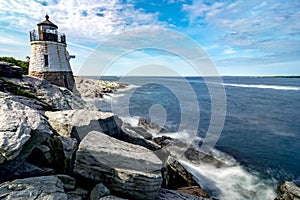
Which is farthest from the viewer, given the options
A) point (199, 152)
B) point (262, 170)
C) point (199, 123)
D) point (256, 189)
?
point (199, 123)

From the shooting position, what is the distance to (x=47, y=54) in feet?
61.9

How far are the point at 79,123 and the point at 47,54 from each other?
43.3ft

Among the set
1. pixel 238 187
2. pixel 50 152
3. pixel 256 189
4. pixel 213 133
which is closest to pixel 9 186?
pixel 50 152

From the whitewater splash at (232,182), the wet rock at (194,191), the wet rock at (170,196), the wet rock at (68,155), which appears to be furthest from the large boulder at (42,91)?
the whitewater splash at (232,182)

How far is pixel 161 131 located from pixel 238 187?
10.4 m

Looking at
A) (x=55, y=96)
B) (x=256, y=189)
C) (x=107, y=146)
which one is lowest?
(x=256, y=189)

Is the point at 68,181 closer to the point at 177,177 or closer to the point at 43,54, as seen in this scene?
the point at 177,177

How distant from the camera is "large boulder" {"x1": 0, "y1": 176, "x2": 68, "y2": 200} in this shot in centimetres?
491

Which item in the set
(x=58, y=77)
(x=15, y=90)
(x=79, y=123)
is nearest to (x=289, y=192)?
(x=79, y=123)

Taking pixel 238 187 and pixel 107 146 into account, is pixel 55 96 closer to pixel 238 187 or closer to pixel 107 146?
pixel 107 146

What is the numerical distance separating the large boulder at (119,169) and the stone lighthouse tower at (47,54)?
14780mm

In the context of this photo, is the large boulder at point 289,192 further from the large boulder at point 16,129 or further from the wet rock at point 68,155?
the large boulder at point 16,129

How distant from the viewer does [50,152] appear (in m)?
7.06

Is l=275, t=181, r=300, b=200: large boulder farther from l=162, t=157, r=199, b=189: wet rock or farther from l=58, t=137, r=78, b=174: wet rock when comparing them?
l=58, t=137, r=78, b=174: wet rock
